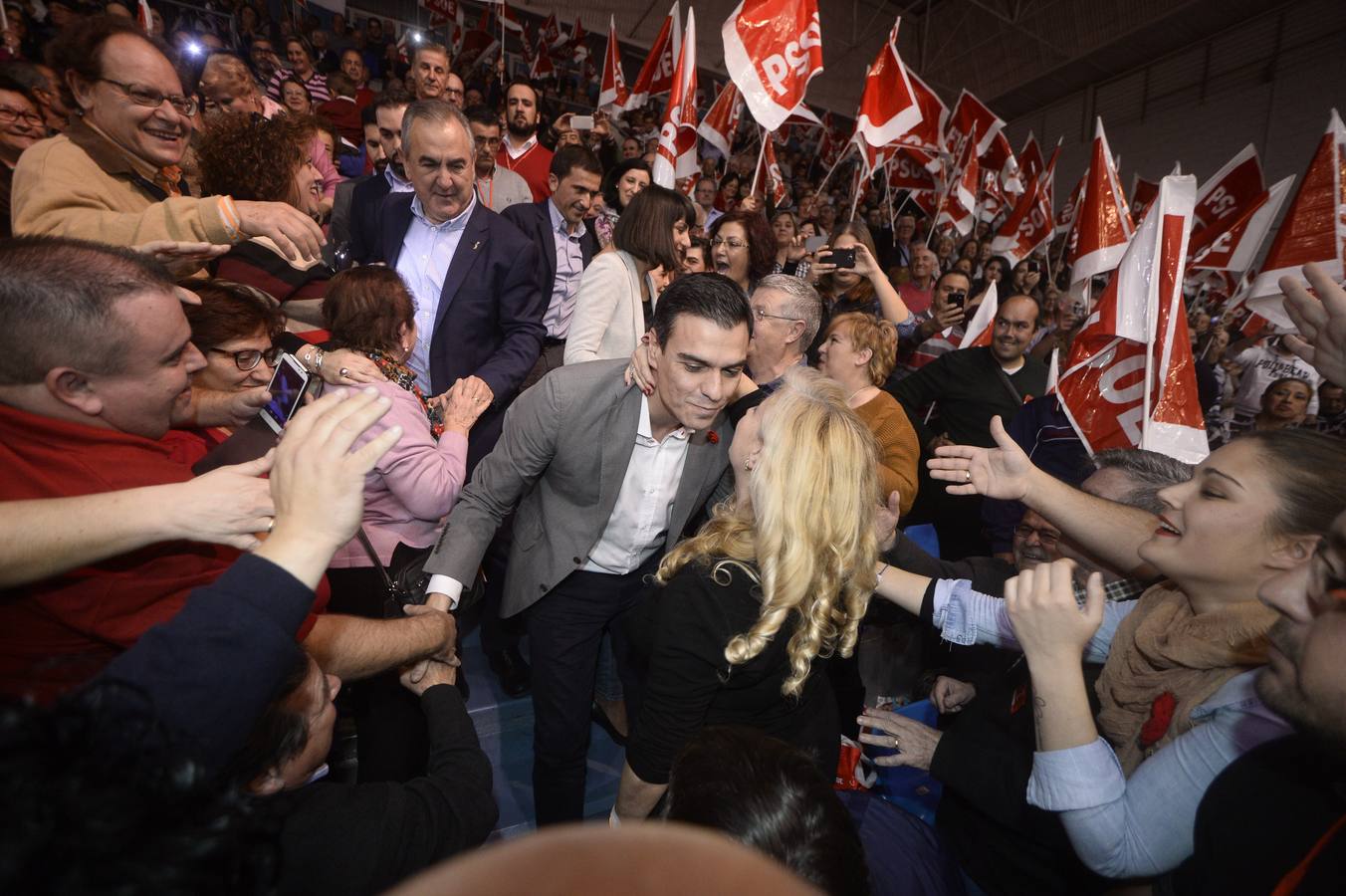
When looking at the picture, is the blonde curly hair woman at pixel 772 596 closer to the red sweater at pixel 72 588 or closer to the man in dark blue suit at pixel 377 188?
the red sweater at pixel 72 588

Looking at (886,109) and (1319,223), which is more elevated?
(886,109)

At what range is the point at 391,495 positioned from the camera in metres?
2.20

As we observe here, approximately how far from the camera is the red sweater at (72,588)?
1.13 m

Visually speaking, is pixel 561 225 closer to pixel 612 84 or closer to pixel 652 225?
pixel 652 225

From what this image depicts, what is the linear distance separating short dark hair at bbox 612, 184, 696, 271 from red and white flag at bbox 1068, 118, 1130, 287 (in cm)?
251

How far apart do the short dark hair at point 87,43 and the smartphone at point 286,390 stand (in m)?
1.21

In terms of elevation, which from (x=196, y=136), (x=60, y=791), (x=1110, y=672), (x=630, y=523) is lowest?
(x=1110, y=672)

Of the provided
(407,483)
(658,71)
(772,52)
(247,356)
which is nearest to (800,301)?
(407,483)

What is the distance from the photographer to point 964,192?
22.2ft

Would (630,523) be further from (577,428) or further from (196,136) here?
(196,136)

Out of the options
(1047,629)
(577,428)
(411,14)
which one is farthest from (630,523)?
(411,14)

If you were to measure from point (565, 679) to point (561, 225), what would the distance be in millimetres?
2907

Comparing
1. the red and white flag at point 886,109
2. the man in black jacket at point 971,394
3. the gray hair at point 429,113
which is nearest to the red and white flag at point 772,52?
the red and white flag at point 886,109

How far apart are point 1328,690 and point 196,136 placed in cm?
463
